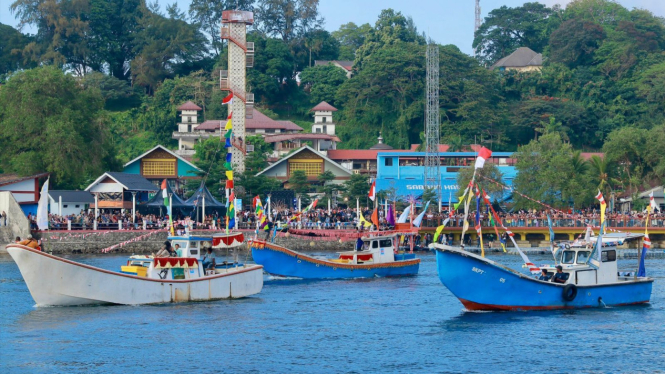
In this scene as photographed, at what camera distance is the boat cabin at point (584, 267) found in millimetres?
39062

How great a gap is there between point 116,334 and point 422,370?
11.7 meters

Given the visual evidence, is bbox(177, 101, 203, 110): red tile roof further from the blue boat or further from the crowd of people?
the blue boat

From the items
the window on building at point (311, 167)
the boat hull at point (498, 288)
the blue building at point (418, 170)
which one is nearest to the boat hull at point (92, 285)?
the boat hull at point (498, 288)

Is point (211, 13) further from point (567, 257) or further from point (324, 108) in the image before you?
point (567, 257)

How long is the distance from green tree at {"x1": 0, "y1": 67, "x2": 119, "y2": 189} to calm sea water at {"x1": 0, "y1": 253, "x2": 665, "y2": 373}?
3625 cm

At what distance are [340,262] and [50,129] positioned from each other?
1431 inches

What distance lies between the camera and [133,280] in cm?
3859

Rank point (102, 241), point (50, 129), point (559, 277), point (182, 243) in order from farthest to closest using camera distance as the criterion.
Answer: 1. point (50, 129)
2. point (102, 241)
3. point (182, 243)
4. point (559, 277)

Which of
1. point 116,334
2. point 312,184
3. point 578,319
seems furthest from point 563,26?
point 116,334

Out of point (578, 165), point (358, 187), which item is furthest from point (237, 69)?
point (578, 165)

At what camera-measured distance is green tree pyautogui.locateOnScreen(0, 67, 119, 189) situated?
7825 cm

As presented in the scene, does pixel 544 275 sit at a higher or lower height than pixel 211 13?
lower

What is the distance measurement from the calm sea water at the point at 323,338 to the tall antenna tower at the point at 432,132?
4585 centimetres

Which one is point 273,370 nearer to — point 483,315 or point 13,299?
point 483,315
